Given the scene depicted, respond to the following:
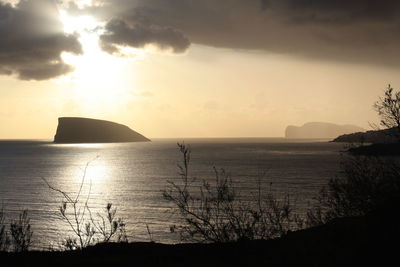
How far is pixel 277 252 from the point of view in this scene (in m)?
15.5

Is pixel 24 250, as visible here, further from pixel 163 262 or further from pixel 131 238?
pixel 131 238

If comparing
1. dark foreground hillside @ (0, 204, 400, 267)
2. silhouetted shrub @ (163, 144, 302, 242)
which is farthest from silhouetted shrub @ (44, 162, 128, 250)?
silhouetted shrub @ (163, 144, 302, 242)

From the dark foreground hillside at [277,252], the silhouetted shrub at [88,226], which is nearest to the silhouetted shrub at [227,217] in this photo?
the dark foreground hillside at [277,252]

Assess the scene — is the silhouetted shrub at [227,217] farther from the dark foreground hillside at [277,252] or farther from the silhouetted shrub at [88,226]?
the silhouetted shrub at [88,226]

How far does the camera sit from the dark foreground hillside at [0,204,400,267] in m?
13.0

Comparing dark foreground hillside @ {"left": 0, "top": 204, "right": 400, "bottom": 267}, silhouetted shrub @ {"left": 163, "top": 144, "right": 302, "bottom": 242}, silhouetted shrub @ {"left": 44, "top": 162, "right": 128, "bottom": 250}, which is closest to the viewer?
dark foreground hillside @ {"left": 0, "top": 204, "right": 400, "bottom": 267}

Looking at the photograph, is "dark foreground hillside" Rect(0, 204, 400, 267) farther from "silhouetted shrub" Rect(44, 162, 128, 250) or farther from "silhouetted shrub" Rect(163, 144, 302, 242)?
"silhouetted shrub" Rect(44, 162, 128, 250)

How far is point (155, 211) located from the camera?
63406 mm

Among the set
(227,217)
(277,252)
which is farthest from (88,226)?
(277,252)

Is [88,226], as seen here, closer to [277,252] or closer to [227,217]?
[227,217]

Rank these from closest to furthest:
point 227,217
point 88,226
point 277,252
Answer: point 227,217, point 277,252, point 88,226

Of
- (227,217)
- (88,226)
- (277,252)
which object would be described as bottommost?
(277,252)

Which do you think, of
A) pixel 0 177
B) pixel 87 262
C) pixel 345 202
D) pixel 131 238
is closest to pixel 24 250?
pixel 87 262

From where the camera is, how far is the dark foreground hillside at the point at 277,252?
13.0 meters
